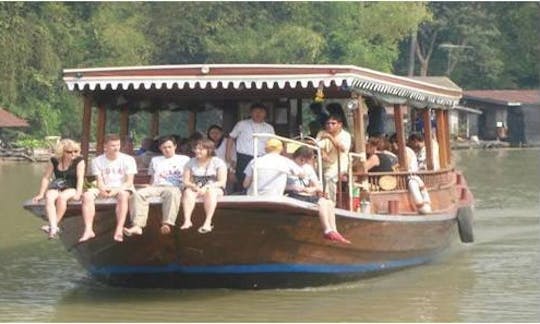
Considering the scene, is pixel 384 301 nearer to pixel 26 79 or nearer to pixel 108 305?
pixel 108 305

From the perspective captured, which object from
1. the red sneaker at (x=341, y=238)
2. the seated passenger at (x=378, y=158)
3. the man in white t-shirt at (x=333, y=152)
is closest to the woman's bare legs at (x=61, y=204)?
the red sneaker at (x=341, y=238)

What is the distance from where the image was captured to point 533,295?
39.0 ft

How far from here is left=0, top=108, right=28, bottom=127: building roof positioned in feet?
135

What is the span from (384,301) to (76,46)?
40.0m

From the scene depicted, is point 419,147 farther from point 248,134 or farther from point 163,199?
point 163,199

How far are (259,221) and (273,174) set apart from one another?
426 mm

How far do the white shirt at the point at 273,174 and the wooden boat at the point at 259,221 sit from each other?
0.25m

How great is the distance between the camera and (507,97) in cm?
5400

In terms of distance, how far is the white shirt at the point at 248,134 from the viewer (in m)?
12.0

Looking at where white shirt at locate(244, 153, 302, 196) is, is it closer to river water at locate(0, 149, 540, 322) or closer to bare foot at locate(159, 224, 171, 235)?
bare foot at locate(159, 224, 171, 235)

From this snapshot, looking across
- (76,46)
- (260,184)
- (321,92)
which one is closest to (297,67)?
(321,92)

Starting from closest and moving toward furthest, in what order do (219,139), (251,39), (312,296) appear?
(312,296)
(219,139)
(251,39)

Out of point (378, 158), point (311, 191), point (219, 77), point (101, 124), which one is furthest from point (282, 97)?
point (311, 191)

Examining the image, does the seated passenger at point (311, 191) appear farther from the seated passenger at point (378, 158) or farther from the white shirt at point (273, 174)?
the seated passenger at point (378, 158)
